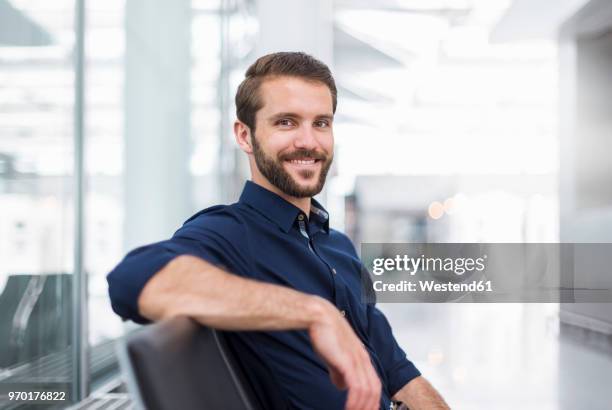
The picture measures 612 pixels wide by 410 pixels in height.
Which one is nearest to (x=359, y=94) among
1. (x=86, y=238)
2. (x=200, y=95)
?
(x=200, y=95)

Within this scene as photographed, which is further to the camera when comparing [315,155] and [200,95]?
[200,95]

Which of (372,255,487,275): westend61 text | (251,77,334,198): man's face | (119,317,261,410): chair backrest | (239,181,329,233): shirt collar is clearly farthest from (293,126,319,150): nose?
(372,255,487,275): westend61 text

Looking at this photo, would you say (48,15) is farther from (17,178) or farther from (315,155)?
(315,155)

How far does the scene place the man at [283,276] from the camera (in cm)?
80

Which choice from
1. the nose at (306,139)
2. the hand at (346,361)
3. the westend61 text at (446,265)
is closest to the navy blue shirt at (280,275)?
the nose at (306,139)

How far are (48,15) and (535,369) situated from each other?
326 centimetres

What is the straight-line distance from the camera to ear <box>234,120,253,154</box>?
1.28 meters

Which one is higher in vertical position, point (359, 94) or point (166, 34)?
point (359, 94)

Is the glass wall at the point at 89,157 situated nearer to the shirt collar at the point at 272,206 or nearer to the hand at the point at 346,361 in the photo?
the shirt collar at the point at 272,206

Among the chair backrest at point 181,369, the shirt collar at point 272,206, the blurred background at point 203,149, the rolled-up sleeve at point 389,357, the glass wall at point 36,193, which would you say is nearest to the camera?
the chair backrest at point 181,369

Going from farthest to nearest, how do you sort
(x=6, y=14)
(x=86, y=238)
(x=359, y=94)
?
(x=359, y=94), (x=86, y=238), (x=6, y=14)

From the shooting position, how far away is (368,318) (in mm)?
1303
